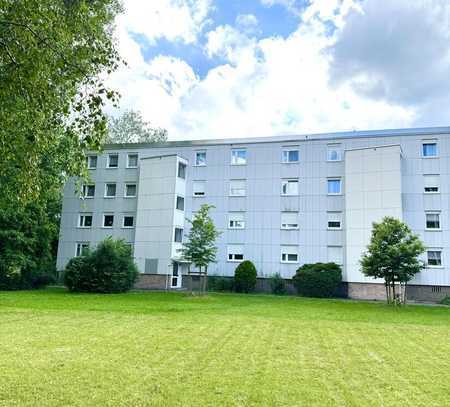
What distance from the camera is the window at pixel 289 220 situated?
35.5 metres

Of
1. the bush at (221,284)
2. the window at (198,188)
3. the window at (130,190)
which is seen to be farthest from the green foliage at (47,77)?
the window at (130,190)

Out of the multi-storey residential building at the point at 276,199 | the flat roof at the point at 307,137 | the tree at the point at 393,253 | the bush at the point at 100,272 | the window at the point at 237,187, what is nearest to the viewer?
the tree at the point at 393,253

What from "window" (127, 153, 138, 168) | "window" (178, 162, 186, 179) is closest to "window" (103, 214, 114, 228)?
"window" (127, 153, 138, 168)

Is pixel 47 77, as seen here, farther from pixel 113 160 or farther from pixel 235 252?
pixel 113 160

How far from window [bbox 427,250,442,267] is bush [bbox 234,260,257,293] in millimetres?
12561

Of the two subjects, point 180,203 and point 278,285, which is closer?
point 278,285

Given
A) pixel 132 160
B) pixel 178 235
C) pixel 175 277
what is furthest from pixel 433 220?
pixel 132 160

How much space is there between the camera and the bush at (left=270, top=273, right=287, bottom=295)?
3349cm

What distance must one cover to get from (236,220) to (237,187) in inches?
112

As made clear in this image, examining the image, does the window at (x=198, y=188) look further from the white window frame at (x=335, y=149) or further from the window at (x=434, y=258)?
the window at (x=434, y=258)

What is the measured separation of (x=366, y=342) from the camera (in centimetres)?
1091

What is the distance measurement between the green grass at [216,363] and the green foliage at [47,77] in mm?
3054

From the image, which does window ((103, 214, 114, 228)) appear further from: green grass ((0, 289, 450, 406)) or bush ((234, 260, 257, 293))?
green grass ((0, 289, 450, 406))

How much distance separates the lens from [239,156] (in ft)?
124
